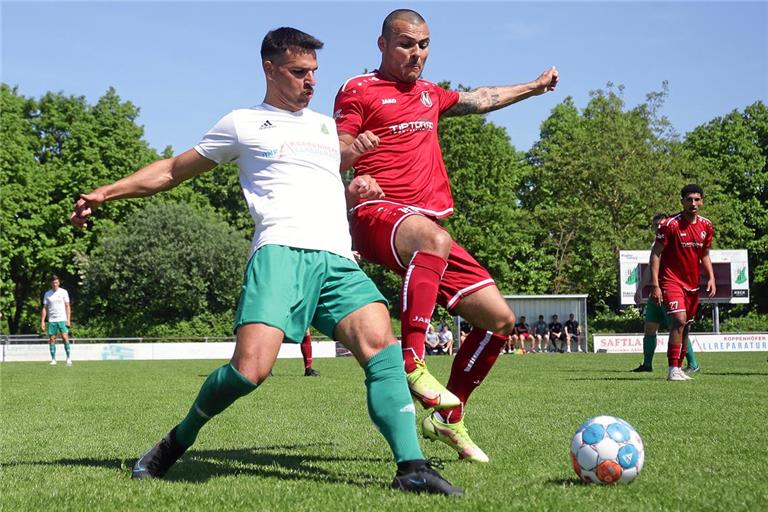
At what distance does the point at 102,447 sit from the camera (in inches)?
266

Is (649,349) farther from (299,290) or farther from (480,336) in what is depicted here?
(299,290)

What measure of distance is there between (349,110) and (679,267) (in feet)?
30.2

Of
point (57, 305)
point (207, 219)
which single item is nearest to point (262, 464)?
point (57, 305)

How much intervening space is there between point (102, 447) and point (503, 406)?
428 centimetres

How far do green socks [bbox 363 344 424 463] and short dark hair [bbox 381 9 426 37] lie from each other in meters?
2.50

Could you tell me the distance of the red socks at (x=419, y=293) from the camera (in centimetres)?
587

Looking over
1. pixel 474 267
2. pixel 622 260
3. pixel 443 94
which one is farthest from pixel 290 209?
pixel 622 260

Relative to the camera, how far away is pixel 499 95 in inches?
286

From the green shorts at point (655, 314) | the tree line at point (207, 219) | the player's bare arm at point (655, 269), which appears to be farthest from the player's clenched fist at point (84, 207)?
the tree line at point (207, 219)

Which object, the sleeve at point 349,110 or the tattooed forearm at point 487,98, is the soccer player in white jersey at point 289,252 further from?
the tattooed forearm at point 487,98

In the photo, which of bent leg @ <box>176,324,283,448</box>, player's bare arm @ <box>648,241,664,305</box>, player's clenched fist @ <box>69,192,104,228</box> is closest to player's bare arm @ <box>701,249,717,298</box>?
player's bare arm @ <box>648,241,664,305</box>

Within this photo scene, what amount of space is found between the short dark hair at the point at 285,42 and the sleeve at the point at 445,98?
1.80 meters

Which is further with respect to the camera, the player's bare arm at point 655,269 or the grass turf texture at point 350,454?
the player's bare arm at point 655,269

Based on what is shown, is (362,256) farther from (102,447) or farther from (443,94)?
(102,447)
